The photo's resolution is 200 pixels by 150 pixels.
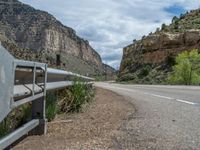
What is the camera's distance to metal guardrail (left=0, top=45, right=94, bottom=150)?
16.2ft

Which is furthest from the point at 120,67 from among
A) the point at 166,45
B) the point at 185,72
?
the point at 185,72

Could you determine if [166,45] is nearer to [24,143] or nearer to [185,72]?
[185,72]

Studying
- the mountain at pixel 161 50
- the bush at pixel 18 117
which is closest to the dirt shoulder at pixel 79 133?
the bush at pixel 18 117

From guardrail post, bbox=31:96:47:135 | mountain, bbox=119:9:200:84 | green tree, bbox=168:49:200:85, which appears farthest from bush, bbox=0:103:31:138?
mountain, bbox=119:9:200:84

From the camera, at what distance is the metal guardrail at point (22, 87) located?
16.2 ft

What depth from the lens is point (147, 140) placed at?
7.43 metres

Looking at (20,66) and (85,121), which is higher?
(20,66)

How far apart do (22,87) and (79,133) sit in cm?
200

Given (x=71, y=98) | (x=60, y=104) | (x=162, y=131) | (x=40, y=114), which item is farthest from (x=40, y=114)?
(x=71, y=98)

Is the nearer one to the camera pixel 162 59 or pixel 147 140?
pixel 147 140

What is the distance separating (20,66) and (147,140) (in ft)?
8.14

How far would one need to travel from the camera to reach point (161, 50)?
306 feet

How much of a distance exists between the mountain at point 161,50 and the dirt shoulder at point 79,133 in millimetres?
67356

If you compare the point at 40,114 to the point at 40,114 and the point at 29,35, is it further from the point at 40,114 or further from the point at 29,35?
the point at 29,35
